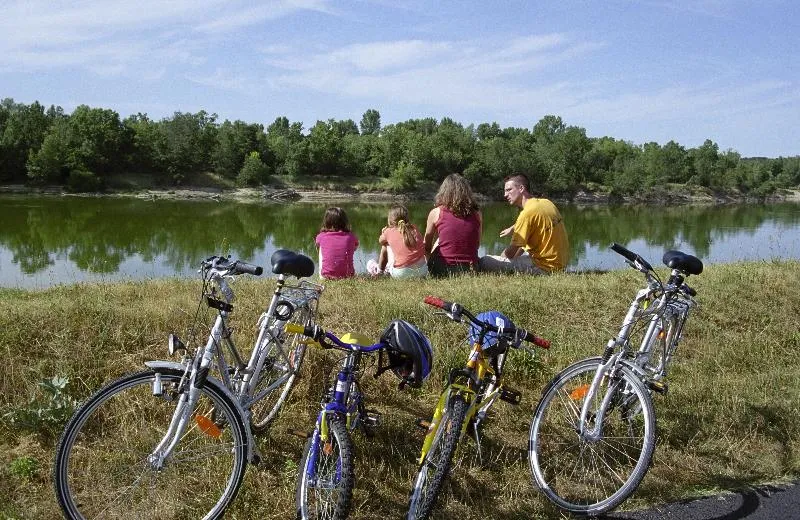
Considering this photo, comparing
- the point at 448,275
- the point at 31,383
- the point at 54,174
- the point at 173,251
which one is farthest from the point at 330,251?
the point at 54,174

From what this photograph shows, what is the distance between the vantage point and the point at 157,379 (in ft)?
9.73

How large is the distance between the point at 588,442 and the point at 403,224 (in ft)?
13.5

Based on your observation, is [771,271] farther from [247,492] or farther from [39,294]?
[39,294]

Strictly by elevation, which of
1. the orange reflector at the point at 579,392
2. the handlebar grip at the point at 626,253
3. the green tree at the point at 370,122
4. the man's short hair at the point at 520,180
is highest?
the green tree at the point at 370,122

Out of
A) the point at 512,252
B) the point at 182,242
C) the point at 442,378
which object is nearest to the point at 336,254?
the point at 512,252

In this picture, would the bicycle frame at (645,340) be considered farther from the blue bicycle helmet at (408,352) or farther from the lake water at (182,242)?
the lake water at (182,242)

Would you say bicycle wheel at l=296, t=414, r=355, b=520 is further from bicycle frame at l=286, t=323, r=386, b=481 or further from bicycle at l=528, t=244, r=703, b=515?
bicycle at l=528, t=244, r=703, b=515

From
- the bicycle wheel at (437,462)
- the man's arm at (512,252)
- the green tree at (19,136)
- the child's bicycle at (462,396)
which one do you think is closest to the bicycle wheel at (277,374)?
the child's bicycle at (462,396)

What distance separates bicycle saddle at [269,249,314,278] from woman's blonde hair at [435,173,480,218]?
14.2ft

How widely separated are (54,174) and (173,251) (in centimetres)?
5336

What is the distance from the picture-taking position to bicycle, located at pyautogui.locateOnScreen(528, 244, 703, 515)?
3.61 m

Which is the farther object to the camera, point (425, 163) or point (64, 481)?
point (425, 163)

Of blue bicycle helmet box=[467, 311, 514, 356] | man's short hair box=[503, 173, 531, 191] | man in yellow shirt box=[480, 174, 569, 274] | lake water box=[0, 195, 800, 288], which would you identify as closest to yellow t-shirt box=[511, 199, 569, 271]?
man in yellow shirt box=[480, 174, 569, 274]

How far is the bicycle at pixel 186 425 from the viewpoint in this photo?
3000 mm
